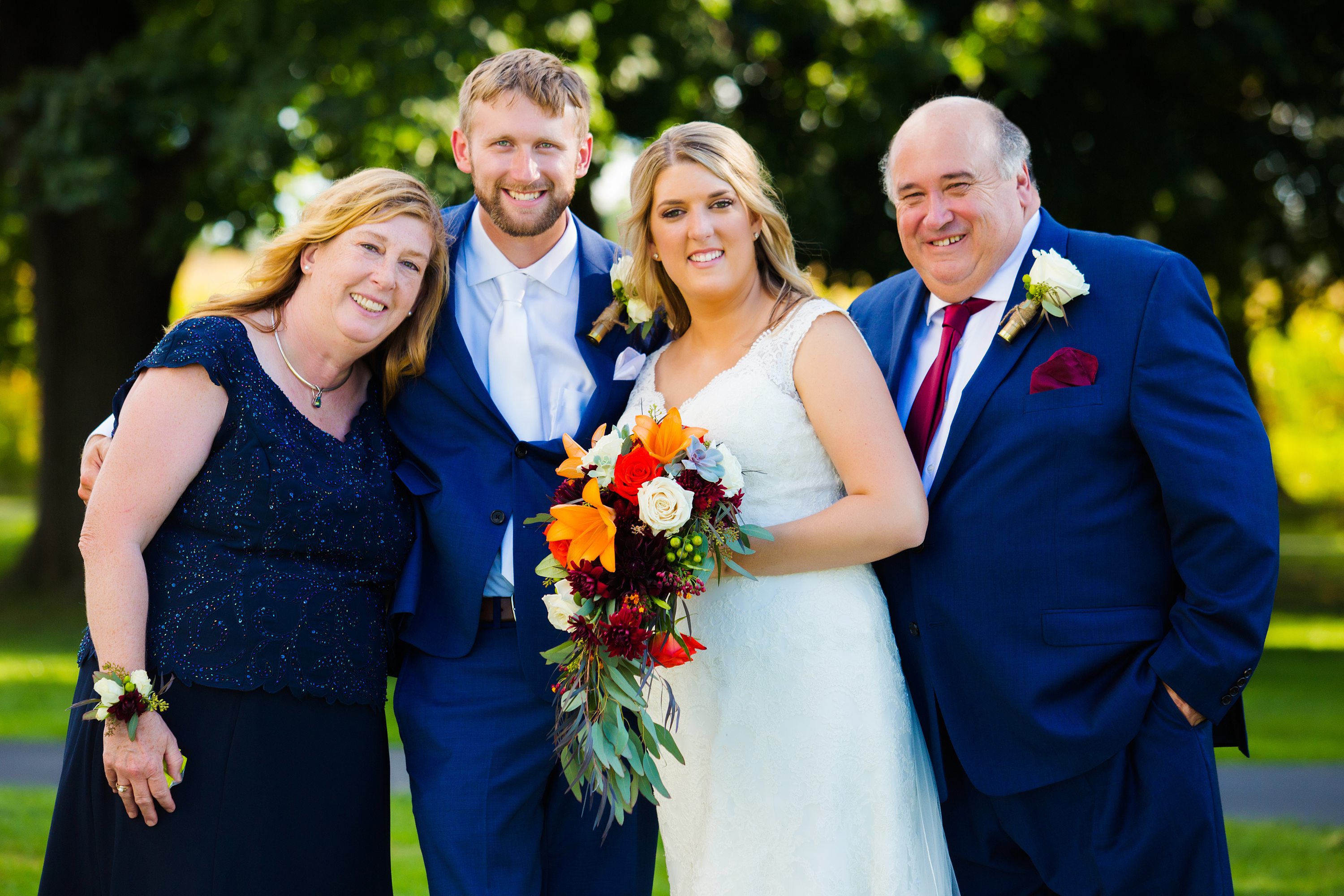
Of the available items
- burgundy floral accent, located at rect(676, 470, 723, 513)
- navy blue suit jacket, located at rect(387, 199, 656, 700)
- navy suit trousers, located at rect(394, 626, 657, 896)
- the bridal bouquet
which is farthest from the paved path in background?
burgundy floral accent, located at rect(676, 470, 723, 513)

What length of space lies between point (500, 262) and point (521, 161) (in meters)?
0.33

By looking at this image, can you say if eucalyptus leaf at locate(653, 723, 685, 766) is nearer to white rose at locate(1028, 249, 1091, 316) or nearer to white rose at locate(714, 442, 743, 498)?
white rose at locate(714, 442, 743, 498)

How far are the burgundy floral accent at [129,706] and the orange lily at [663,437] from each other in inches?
57.8

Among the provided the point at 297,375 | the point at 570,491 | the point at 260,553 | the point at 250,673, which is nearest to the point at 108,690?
the point at 250,673

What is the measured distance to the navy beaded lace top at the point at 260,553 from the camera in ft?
10.6

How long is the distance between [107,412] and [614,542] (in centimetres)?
1223

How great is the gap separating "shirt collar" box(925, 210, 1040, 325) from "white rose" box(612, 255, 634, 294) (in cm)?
108

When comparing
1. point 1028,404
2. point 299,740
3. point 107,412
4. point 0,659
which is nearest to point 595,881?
point 299,740

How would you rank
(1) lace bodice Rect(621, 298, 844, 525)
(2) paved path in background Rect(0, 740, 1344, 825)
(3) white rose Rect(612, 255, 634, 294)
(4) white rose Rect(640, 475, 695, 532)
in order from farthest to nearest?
(2) paved path in background Rect(0, 740, 1344, 825), (3) white rose Rect(612, 255, 634, 294), (1) lace bodice Rect(621, 298, 844, 525), (4) white rose Rect(640, 475, 695, 532)

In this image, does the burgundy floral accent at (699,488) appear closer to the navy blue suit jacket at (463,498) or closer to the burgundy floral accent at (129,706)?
the navy blue suit jacket at (463,498)

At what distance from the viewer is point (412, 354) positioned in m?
3.61

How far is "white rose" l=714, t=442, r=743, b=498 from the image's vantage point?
308 centimetres

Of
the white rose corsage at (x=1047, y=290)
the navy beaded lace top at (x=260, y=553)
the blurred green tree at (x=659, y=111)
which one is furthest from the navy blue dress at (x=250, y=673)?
the blurred green tree at (x=659, y=111)

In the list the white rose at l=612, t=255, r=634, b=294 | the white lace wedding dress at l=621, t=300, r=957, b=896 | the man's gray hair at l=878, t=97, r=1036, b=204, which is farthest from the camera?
the white rose at l=612, t=255, r=634, b=294
